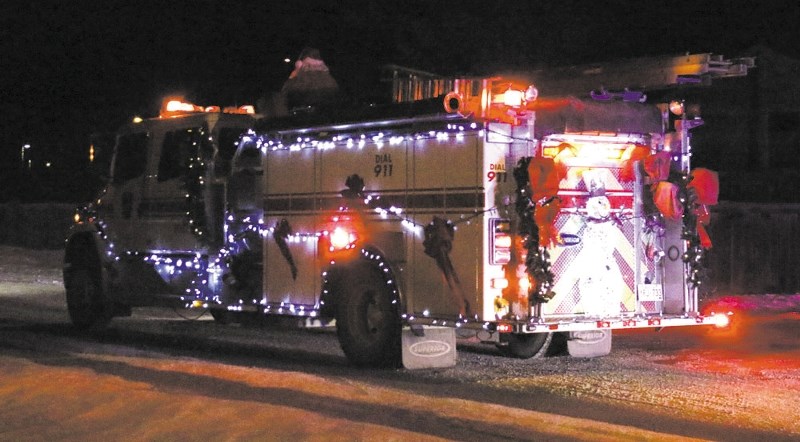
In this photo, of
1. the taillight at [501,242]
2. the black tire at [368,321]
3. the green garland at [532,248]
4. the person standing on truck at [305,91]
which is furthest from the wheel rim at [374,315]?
the person standing on truck at [305,91]

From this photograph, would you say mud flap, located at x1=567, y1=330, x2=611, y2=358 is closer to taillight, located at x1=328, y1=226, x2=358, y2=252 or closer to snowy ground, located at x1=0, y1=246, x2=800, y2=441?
snowy ground, located at x1=0, y1=246, x2=800, y2=441

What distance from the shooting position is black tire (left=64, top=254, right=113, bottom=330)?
52.6 ft

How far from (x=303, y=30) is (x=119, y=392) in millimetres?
25841

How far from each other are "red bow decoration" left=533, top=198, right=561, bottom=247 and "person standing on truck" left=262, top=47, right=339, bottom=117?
4.41m

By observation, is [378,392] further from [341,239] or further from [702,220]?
[702,220]

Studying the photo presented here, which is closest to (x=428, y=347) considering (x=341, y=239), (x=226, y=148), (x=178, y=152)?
(x=341, y=239)

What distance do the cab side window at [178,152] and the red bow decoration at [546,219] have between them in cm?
520

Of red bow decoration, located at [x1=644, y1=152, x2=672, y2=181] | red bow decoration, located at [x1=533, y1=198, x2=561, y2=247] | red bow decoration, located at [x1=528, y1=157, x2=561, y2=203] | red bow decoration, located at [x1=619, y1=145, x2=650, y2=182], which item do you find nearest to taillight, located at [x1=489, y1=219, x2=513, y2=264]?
red bow decoration, located at [x1=533, y1=198, x2=561, y2=247]

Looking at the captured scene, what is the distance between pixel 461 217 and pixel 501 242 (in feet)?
1.48

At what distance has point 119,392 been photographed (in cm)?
952

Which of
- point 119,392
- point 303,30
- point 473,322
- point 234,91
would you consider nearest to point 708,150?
point 303,30

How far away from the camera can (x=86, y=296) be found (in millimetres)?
16219

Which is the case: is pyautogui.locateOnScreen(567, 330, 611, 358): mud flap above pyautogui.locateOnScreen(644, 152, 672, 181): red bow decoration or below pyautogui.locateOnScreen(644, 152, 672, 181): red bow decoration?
below

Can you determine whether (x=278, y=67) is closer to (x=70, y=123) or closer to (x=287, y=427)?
(x=70, y=123)
